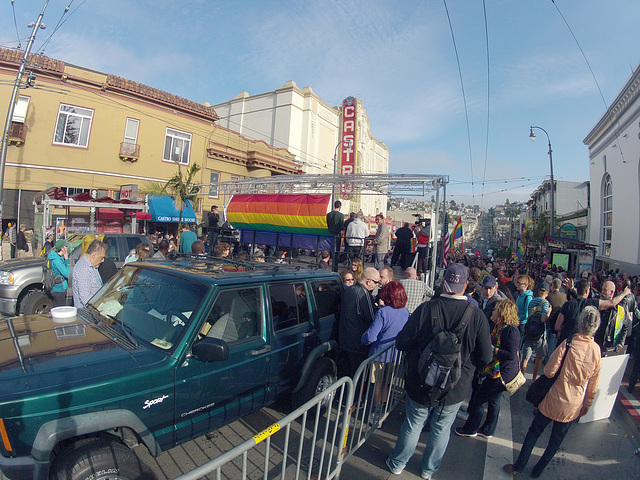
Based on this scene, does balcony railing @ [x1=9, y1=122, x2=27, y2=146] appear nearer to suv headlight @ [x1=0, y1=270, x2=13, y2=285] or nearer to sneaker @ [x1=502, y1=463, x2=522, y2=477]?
suv headlight @ [x1=0, y1=270, x2=13, y2=285]

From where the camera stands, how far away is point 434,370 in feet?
9.39

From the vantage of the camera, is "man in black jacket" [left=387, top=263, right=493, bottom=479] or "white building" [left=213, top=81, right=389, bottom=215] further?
"white building" [left=213, top=81, right=389, bottom=215]

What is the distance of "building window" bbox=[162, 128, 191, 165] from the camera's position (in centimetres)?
2052

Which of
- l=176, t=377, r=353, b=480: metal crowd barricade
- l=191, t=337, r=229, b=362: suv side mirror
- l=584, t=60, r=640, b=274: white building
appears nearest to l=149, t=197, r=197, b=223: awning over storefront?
l=176, t=377, r=353, b=480: metal crowd barricade

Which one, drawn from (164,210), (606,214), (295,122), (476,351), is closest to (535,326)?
(476,351)

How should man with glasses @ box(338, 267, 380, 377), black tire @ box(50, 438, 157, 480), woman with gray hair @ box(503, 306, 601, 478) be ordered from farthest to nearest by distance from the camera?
man with glasses @ box(338, 267, 380, 377) < woman with gray hair @ box(503, 306, 601, 478) < black tire @ box(50, 438, 157, 480)

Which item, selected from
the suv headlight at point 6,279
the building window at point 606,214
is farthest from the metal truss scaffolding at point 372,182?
the building window at point 606,214

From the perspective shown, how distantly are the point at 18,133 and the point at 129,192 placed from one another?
6206 millimetres

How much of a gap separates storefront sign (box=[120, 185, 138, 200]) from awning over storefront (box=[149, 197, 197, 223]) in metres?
1.94

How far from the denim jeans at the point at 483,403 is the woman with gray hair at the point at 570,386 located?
0.50m

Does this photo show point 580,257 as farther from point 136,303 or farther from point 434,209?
point 136,303

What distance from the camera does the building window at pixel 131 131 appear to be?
18.8 m

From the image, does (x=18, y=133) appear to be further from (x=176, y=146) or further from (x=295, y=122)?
(x=295, y=122)

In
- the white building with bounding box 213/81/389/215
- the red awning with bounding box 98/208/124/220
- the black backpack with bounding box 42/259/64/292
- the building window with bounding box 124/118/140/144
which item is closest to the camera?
the black backpack with bounding box 42/259/64/292
